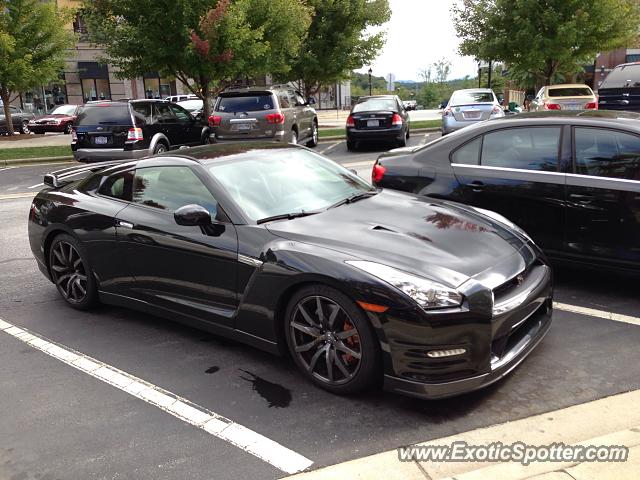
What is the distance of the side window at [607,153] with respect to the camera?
4.62 m

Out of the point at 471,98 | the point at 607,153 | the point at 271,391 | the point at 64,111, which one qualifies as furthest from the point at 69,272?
the point at 64,111

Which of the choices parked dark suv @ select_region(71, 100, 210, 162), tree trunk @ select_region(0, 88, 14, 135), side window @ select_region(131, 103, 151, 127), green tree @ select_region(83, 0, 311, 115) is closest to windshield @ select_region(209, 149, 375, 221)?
parked dark suv @ select_region(71, 100, 210, 162)

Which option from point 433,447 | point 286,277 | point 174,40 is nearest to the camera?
point 433,447

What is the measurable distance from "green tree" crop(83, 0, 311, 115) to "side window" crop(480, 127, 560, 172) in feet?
41.8

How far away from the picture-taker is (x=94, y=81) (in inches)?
1640

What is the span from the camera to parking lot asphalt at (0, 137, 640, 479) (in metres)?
2.92

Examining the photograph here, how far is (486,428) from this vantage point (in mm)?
3031

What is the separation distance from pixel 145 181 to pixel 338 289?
2.18 metres

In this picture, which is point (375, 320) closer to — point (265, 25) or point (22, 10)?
point (265, 25)

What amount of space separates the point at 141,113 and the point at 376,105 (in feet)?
21.1

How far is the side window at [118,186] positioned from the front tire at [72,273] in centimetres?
49

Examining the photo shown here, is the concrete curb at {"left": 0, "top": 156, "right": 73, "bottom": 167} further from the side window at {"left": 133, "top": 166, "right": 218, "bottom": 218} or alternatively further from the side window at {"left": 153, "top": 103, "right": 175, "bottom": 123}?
the side window at {"left": 133, "top": 166, "right": 218, "bottom": 218}

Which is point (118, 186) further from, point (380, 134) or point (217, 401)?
point (380, 134)

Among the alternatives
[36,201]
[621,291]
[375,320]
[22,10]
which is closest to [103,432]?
[375,320]
